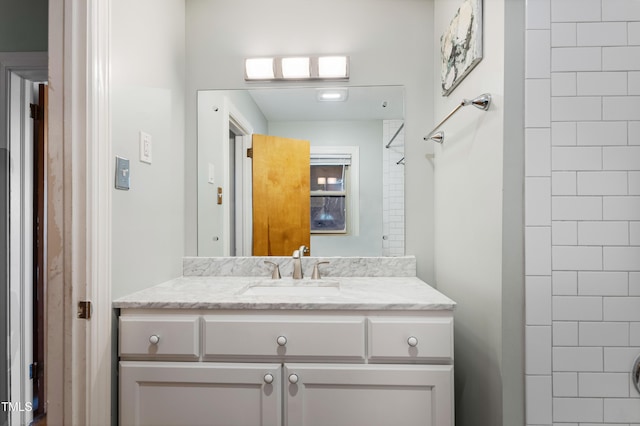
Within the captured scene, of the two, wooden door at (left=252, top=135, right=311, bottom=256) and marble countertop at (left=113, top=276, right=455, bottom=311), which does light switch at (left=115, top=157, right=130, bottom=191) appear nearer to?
marble countertop at (left=113, top=276, right=455, bottom=311)

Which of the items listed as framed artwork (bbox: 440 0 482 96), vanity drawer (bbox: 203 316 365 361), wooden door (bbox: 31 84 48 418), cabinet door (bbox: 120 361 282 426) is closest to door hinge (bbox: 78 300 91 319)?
cabinet door (bbox: 120 361 282 426)

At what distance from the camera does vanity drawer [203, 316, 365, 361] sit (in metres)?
1.16

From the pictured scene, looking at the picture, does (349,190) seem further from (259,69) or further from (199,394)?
(199,394)

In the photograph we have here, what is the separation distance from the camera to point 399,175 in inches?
69.7

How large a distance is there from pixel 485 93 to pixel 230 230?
1.33 m

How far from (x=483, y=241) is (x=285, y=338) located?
0.76 metres

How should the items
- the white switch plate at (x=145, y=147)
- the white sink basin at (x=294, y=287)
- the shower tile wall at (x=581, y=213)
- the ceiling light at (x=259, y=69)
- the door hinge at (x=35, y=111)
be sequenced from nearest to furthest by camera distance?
the shower tile wall at (x=581, y=213)
the white switch plate at (x=145, y=147)
the white sink basin at (x=294, y=287)
the ceiling light at (x=259, y=69)
the door hinge at (x=35, y=111)

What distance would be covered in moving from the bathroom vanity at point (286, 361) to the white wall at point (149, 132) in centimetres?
25

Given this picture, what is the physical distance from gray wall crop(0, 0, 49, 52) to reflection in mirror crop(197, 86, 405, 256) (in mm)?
803

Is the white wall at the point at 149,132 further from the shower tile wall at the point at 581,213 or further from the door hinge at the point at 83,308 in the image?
the shower tile wall at the point at 581,213

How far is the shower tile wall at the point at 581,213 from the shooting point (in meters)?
→ 1.03

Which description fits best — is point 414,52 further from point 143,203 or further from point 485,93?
point 143,203

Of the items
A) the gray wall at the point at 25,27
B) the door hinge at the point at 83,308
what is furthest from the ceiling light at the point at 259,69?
the door hinge at the point at 83,308

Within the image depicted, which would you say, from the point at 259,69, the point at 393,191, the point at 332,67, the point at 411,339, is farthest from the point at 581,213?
the point at 259,69
